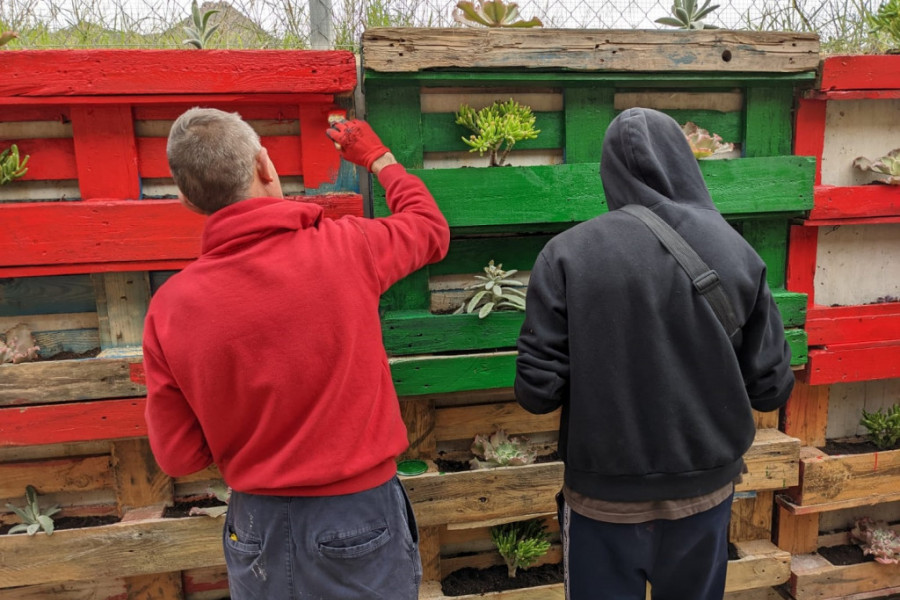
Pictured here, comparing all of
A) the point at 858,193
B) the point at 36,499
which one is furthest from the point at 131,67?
the point at 858,193

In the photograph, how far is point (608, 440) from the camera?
178 cm

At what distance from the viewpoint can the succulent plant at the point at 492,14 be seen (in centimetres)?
259

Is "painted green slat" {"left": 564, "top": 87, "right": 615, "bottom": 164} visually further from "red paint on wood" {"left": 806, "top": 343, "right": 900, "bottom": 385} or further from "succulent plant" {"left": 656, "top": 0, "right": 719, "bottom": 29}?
"red paint on wood" {"left": 806, "top": 343, "right": 900, "bottom": 385}

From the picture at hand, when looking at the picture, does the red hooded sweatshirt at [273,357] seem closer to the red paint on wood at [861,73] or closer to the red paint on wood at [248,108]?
the red paint on wood at [248,108]

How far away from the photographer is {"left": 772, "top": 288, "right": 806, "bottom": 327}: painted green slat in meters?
2.88

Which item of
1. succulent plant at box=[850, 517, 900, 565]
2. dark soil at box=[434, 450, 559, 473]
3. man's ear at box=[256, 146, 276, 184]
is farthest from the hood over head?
succulent plant at box=[850, 517, 900, 565]

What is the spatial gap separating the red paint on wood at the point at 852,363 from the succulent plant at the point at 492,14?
6.57 ft

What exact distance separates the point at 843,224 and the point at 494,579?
233 cm

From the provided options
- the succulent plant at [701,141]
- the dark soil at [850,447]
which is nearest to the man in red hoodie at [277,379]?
the succulent plant at [701,141]

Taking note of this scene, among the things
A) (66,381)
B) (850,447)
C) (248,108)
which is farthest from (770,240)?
(66,381)

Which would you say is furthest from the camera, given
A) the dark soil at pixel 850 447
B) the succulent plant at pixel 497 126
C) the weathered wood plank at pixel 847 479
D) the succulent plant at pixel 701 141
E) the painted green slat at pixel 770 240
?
the dark soil at pixel 850 447

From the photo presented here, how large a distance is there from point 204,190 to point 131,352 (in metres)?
1.22

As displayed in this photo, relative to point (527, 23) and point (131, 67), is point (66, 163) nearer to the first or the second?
point (131, 67)

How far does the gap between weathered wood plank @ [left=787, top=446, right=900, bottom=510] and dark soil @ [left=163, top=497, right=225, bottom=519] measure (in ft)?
8.85
